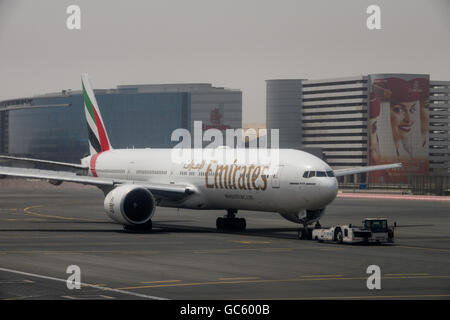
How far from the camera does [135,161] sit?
66062 millimetres

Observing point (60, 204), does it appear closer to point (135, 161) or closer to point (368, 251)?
point (135, 161)

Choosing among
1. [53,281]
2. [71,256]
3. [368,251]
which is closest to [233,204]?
[368,251]

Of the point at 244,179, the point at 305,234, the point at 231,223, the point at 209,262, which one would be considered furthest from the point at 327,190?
the point at 209,262

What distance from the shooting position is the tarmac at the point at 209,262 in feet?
92.0

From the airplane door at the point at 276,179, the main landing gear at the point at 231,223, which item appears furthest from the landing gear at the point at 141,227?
the airplane door at the point at 276,179

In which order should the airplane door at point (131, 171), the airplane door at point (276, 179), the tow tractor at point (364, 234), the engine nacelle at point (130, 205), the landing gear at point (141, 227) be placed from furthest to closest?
the airplane door at point (131, 171), the landing gear at point (141, 227), the engine nacelle at point (130, 205), the airplane door at point (276, 179), the tow tractor at point (364, 234)

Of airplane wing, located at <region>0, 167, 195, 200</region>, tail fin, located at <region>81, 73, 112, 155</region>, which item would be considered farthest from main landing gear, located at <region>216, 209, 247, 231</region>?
tail fin, located at <region>81, 73, 112, 155</region>

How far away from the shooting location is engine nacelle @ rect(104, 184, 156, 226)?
54.0 meters

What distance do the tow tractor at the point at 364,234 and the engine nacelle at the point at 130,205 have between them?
1267cm

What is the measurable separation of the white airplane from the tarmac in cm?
176

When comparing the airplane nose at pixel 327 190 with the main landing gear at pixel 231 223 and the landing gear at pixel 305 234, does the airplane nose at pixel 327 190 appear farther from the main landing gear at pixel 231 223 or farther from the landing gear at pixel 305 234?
the main landing gear at pixel 231 223

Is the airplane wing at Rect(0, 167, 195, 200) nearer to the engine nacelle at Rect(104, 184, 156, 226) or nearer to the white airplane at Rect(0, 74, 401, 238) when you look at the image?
the white airplane at Rect(0, 74, 401, 238)

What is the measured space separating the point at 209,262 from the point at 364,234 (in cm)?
1262
